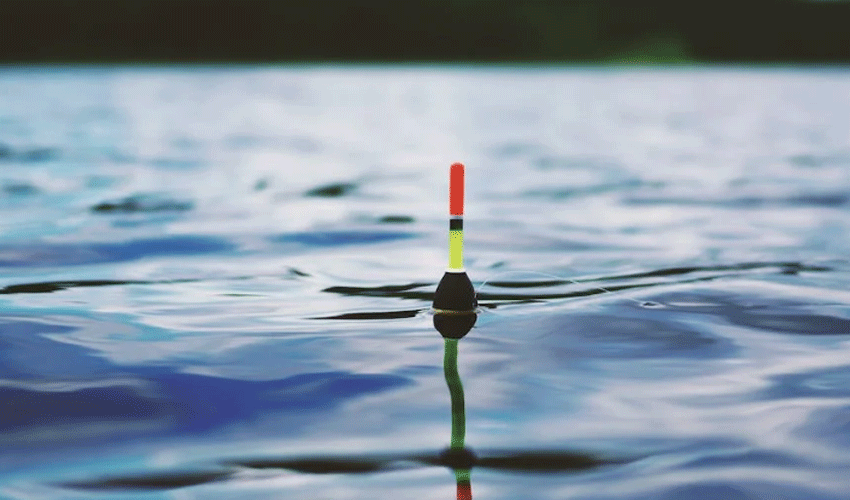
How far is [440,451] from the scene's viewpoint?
4398 mm

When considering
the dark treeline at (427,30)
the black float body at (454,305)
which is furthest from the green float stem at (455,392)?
the dark treeline at (427,30)

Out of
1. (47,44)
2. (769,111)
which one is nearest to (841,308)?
(769,111)

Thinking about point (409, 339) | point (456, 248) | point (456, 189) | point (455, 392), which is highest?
point (456, 189)

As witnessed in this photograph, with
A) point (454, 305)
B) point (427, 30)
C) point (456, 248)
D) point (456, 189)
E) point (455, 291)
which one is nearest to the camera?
point (456, 189)

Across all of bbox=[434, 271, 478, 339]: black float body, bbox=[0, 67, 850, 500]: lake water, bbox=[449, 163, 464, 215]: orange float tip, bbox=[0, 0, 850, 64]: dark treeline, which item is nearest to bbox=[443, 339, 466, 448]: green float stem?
bbox=[0, 67, 850, 500]: lake water

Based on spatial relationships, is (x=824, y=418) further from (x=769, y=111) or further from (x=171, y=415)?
(x=769, y=111)

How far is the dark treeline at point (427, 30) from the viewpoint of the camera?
114562 mm

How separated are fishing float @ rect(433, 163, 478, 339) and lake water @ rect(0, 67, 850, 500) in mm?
112

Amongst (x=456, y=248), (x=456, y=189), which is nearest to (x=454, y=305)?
(x=456, y=248)

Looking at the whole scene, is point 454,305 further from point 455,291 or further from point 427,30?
point 427,30

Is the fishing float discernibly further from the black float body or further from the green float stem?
the green float stem

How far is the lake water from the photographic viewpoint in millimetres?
4246

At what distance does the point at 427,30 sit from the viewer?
450ft

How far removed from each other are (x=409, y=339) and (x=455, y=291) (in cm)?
45
